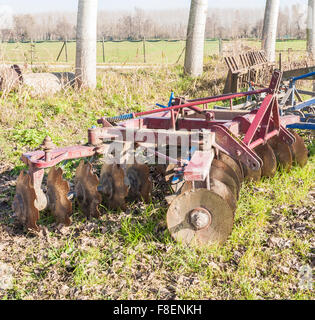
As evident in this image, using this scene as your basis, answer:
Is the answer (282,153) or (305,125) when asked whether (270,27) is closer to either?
(305,125)

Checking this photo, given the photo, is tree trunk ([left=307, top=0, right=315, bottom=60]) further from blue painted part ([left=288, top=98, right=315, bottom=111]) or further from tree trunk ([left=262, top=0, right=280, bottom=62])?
blue painted part ([left=288, top=98, right=315, bottom=111])

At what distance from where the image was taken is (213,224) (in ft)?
11.1

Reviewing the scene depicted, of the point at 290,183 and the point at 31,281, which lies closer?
the point at 31,281

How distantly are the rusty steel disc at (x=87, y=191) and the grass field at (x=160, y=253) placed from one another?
0.40 ft

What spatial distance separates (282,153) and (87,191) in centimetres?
256

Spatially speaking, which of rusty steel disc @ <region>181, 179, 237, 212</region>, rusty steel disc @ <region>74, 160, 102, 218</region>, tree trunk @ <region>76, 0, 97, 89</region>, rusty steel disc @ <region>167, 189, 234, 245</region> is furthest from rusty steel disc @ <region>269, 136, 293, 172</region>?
tree trunk @ <region>76, 0, 97, 89</region>

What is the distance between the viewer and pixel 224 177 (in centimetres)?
399

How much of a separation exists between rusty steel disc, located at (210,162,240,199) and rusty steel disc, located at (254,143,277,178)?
2.96ft

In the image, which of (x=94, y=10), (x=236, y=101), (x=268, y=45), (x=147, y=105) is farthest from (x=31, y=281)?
(x=268, y=45)

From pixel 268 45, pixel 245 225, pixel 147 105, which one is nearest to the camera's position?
pixel 245 225

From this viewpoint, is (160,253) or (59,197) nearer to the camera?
(160,253)

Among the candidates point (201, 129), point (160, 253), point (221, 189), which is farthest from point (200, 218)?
point (201, 129)
